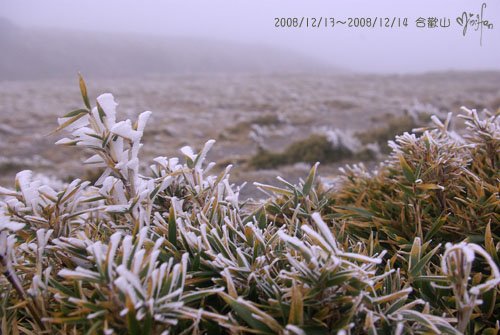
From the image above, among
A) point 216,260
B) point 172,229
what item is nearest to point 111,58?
point 172,229

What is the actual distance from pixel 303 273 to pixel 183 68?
8384 centimetres

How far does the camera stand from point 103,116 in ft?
4.56

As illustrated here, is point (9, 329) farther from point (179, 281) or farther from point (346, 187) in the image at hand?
point (346, 187)

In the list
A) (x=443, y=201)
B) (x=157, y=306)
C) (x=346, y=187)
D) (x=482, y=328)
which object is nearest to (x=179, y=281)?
(x=157, y=306)

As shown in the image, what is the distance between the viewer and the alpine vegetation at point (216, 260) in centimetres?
111

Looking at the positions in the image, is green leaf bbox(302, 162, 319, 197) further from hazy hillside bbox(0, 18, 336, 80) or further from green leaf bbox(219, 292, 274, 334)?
hazy hillside bbox(0, 18, 336, 80)

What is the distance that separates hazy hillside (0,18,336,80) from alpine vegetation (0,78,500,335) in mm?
66940

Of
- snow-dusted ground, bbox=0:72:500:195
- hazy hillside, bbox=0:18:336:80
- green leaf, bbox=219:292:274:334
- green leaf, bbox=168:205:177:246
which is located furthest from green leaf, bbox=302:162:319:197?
hazy hillside, bbox=0:18:336:80

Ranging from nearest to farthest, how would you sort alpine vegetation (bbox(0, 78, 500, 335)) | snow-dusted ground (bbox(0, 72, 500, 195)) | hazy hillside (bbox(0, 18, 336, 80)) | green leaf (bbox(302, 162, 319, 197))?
1. alpine vegetation (bbox(0, 78, 500, 335))
2. green leaf (bbox(302, 162, 319, 197))
3. snow-dusted ground (bbox(0, 72, 500, 195))
4. hazy hillside (bbox(0, 18, 336, 80))

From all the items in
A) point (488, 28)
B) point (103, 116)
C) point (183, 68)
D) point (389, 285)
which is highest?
point (183, 68)

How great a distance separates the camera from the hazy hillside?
6819 centimetres

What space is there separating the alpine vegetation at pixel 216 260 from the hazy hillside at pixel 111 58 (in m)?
66.9

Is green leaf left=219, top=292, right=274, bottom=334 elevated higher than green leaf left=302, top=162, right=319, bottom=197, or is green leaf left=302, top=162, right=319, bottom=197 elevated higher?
green leaf left=302, top=162, right=319, bottom=197

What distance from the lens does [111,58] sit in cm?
7800
